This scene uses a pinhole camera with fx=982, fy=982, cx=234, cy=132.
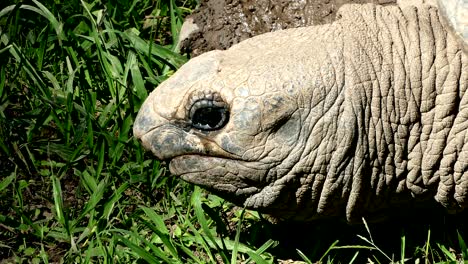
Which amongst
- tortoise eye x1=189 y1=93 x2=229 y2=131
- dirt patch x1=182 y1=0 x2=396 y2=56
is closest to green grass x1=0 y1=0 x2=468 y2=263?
dirt patch x1=182 y1=0 x2=396 y2=56

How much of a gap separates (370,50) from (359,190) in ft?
2.09

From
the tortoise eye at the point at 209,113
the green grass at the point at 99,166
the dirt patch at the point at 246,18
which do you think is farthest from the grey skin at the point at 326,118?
the dirt patch at the point at 246,18

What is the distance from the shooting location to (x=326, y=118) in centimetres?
431

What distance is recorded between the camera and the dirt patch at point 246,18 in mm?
5715

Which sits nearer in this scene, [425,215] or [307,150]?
[307,150]

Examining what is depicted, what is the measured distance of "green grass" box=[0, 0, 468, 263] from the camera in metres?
5.06

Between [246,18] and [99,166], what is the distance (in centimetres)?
128

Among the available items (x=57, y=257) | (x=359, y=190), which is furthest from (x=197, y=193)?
(x=359, y=190)

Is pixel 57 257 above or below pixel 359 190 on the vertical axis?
below

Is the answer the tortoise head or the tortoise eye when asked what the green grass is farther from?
the tortoise eye

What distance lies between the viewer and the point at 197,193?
5281 mm

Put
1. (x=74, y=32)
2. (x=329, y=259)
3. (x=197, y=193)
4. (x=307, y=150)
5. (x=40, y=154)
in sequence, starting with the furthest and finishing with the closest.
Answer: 1. (x=74, y=32)
2. (x=40, y=154)
3. (x=197, y=193)
4. (x=329, y=259)
5. (x=307, y=150)

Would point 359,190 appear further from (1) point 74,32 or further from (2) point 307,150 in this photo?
(1) point 74,32

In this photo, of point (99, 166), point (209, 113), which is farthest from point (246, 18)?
point (209, 113)
